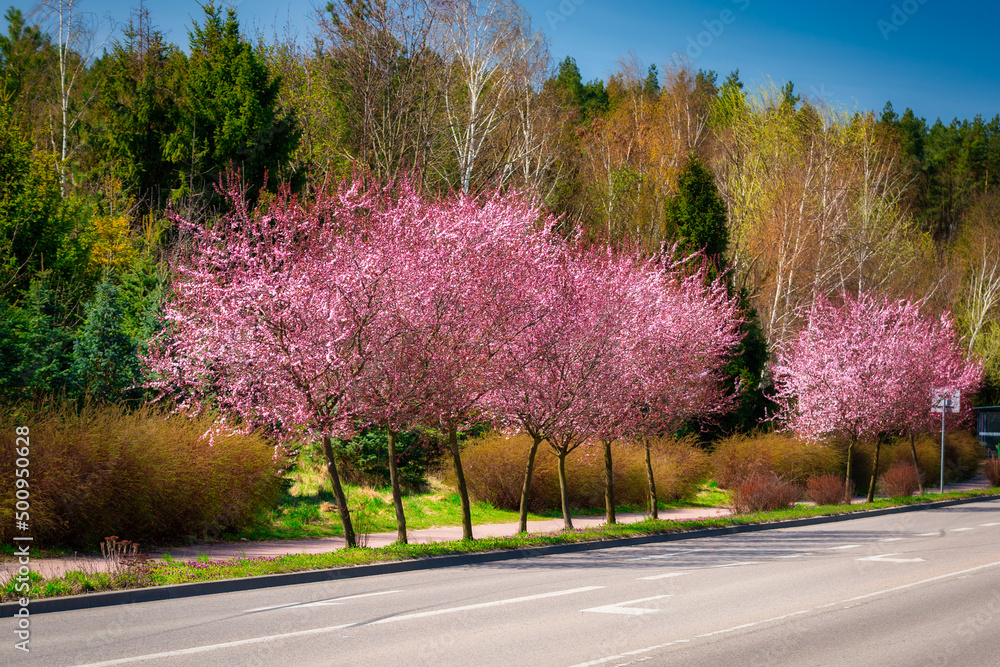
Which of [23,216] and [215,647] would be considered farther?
[23,216]

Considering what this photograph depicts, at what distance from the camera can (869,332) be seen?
2925cm

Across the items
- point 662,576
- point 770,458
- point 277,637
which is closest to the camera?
point 277,637

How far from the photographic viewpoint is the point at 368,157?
33344 millimetres

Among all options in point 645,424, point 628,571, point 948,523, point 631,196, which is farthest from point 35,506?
point 631,196

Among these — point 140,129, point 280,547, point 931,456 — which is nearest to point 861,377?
point 931,456

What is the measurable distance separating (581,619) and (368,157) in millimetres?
26237

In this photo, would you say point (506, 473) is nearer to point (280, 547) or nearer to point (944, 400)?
point (280, 547)

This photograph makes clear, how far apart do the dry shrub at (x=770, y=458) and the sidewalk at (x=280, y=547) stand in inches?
264

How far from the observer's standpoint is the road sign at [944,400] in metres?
30.0

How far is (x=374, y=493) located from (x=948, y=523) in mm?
14140

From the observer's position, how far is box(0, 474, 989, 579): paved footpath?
1277cm

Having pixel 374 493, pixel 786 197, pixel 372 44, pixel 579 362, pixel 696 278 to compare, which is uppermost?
pixel 372 44

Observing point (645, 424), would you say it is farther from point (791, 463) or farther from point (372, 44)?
point (372, 44)

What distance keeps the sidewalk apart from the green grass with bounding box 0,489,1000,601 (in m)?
0.73
